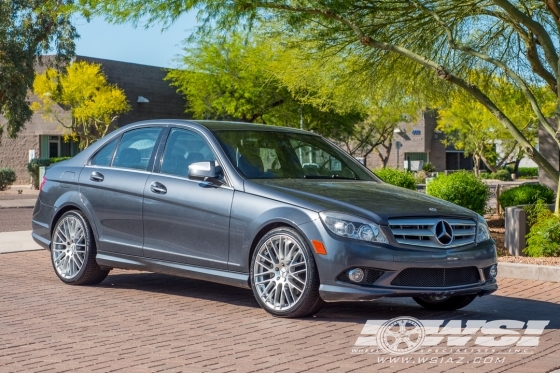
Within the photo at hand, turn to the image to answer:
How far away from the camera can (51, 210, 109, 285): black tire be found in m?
9.52

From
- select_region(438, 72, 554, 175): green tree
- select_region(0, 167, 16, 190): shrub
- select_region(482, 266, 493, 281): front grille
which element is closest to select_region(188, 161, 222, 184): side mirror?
select_region(482, 266, 493, 281): front grille

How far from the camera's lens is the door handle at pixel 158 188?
28.9ft

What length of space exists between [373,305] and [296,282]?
1.33 meters

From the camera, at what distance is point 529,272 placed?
35.9ft

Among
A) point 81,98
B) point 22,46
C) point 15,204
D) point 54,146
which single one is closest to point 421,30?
point 15,204

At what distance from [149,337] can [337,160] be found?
311 centimetres

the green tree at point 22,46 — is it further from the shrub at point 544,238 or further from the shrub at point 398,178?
the shrub at point 544,238

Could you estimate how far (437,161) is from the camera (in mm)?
75375

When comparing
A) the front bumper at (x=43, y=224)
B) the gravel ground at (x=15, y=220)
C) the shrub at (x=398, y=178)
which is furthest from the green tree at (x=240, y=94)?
the front bumper at (x=43, y=224)

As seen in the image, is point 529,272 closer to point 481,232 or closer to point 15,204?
point 481,232

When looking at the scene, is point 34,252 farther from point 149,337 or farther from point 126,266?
point 149,337

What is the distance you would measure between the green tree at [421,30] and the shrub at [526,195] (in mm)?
1680

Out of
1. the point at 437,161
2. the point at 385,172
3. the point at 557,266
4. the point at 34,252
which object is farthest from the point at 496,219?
the point at 437,161

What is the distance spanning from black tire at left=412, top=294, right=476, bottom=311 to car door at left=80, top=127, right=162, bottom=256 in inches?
110
